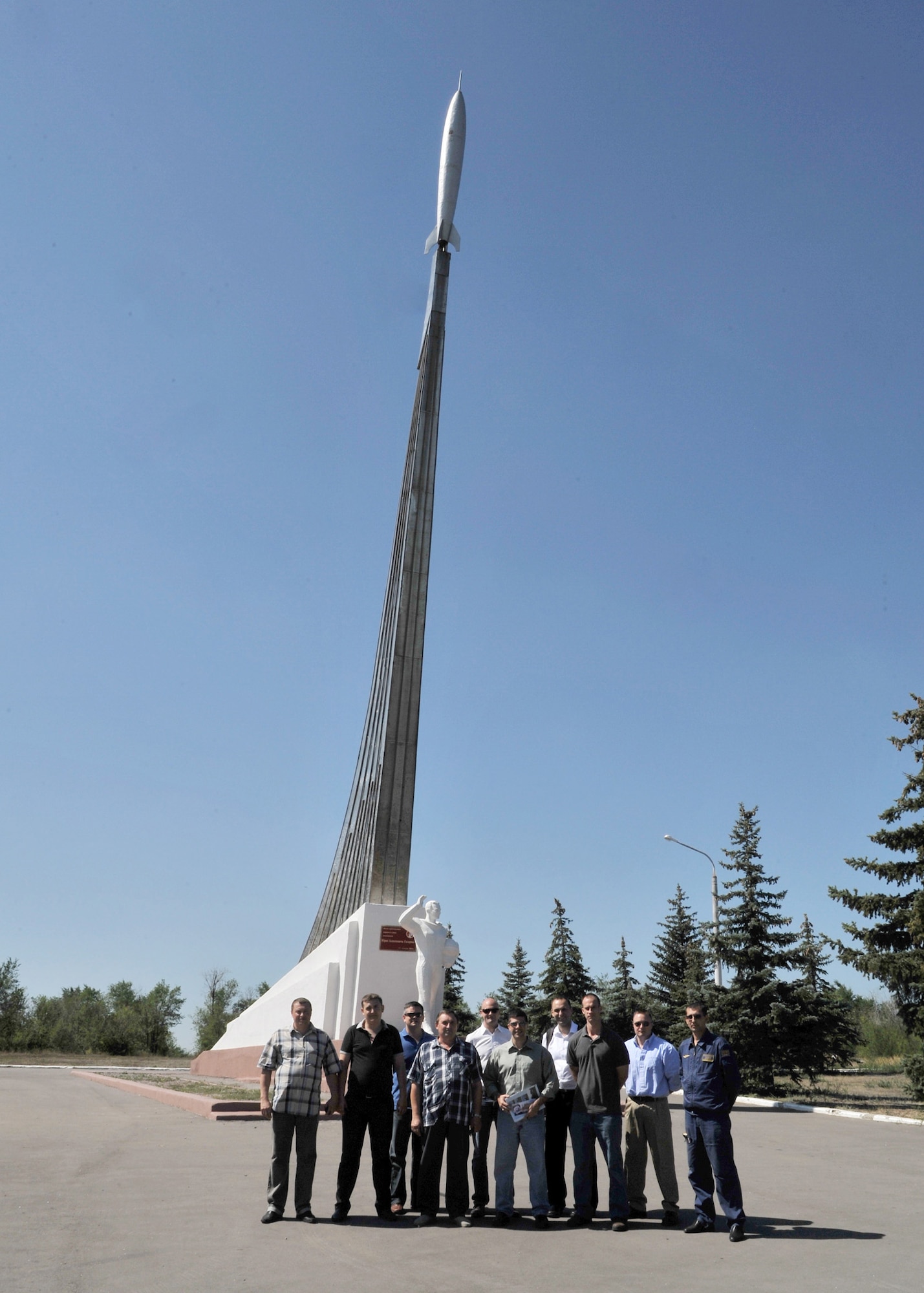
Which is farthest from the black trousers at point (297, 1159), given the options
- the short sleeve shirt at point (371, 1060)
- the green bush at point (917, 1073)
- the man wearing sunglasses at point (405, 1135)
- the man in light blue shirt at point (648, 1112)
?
the green bush at point (917, 1073)

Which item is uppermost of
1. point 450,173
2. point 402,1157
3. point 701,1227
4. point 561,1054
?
point 450,173

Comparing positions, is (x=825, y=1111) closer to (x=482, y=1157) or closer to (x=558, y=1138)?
(x=558, y=1138)

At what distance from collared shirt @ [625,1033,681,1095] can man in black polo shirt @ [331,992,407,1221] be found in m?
1.47

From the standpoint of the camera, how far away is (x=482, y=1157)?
573 centimetres

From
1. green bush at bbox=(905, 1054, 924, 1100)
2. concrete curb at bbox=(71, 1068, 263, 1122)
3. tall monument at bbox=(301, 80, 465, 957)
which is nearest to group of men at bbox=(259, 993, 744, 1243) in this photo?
concrete curb at bbox=(71, 1068, 263, 1122)

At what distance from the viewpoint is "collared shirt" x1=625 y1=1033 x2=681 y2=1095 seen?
19.4 feet

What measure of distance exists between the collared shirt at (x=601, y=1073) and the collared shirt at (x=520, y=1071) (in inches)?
8.6

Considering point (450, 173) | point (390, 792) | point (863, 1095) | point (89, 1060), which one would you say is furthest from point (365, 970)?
point (89, 1060)

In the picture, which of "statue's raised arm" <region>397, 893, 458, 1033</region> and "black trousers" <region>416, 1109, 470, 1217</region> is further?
"statue's raised arm" <region>397, 893, 458, 1033</region>

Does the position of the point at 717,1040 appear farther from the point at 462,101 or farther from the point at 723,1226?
the point at 462,101

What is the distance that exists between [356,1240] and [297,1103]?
76 centimetres

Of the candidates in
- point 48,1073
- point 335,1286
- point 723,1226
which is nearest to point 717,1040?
point 723,1226

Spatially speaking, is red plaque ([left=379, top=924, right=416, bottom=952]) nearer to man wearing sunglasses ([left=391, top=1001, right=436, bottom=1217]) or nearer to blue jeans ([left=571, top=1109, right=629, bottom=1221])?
man wearing sunglasses ([left=391, top=1001, right=436, bottom=1217])

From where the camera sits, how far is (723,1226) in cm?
533
